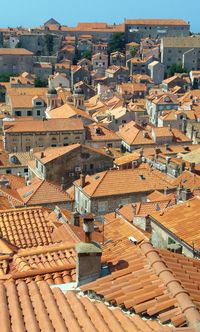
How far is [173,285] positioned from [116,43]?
12265cm

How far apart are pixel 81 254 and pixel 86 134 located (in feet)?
157

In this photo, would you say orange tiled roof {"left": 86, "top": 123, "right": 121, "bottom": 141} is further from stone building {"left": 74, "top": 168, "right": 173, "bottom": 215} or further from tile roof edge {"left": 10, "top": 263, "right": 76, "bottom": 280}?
tile roof edge {"left": 10, "top": 263, "right": 76, "bottom": 280}

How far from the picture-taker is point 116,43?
418 ft

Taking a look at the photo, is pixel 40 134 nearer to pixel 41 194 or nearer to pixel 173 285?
pixel 41 194

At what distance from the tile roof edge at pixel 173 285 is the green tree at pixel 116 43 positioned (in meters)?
120

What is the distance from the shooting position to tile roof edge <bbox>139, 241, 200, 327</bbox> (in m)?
7.57

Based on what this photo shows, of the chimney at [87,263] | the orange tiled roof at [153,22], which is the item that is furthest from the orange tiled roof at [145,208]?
the orange tiled roof at [153,22]

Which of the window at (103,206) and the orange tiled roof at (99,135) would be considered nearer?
the window at (103,206)

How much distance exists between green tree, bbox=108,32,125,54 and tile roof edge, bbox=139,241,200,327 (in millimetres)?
120110

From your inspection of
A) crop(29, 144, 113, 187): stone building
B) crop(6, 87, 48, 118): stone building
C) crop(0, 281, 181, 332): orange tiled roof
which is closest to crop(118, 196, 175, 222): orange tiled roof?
crop(29, 144, 113, 187): stone building

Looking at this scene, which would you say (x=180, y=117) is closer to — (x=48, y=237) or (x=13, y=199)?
(x=13, y=199)

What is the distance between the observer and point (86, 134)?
56.9m

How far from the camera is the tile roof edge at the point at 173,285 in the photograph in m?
7.57

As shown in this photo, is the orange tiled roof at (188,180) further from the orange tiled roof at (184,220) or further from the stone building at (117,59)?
the stone building at (117,59)
